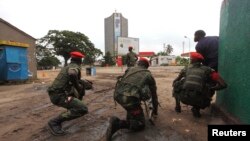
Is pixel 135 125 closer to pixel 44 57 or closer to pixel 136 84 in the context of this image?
pixel 136 84

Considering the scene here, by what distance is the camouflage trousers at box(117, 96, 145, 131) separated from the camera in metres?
5.19

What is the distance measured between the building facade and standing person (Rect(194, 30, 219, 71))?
13402mm

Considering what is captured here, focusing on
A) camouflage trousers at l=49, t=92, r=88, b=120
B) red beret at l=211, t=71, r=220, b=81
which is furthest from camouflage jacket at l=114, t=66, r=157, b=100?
red beret at l=211, t=71, r=220, b=81

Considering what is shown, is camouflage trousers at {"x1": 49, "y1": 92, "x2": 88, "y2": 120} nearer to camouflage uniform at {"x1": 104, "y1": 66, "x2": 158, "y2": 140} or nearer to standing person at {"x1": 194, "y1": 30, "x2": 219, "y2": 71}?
camouflage uniform at {"x1": 104, "y1": 66, "x2": 158, "y2": 140}

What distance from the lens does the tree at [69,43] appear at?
6394 cm

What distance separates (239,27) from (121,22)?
2849 inches

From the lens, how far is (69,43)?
210 ft

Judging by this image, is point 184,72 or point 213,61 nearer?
point 184,72

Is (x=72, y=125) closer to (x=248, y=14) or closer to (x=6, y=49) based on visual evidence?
(x=248, y=14)

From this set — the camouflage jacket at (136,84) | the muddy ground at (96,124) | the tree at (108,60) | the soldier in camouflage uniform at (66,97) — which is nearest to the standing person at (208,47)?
the muddy ground at (96,124)

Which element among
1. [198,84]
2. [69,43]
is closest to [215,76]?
[198,84]

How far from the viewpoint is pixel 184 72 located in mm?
6352

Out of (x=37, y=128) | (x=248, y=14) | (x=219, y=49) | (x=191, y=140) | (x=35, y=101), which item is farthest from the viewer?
(x=35, y=101)

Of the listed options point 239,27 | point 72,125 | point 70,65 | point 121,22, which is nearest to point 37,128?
point 72,125
